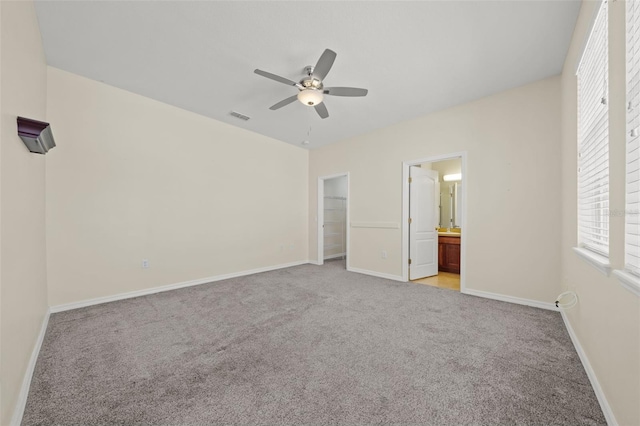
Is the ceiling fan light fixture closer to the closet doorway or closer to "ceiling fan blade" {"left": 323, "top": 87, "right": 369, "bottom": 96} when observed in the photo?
"ceiling fan blade" {"left": 323, "top": 87, "right": 369, "bottom": 96}

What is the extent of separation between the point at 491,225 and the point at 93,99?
5.31m

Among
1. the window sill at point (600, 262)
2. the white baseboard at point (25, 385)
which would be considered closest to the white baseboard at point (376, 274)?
the window sill at point (600, 262)

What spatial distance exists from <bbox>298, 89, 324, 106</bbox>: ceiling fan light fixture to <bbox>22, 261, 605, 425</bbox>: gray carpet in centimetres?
235

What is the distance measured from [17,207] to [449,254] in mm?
5493

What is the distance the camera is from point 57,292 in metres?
2.67

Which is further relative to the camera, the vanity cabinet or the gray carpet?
the vanity cabinet

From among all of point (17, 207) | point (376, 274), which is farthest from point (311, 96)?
point (376, 274)

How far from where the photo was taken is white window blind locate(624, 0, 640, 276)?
3.34ft

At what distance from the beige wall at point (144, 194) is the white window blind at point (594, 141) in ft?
14.2

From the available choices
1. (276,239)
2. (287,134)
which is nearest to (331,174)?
(287,134)

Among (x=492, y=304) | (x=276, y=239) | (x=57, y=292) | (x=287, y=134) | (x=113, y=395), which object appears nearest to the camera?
(x=113, y=395)

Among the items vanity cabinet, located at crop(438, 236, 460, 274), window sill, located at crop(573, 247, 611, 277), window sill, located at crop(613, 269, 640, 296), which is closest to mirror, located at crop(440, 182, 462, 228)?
vanity cabinet, located at crop(438, 236, 460, 274)

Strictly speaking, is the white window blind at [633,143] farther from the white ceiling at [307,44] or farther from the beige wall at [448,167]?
the beige wall at [448,167]

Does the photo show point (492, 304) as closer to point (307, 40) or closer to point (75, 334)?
point (307, 40)
